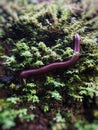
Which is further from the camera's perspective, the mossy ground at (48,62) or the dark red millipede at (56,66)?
the dark red millipede at (56,66)

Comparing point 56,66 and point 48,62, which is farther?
point 48,62

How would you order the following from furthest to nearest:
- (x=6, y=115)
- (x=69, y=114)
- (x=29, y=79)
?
1. (x=29, y=79)
2. (x=69, y=114)
3. (x=6, y=115)

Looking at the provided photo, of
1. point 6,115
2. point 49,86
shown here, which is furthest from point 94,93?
point 6,115

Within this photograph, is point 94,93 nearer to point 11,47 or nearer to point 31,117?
point 31,117

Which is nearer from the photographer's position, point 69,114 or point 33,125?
point 33,125

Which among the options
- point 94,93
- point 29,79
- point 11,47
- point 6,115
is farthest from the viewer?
point 11,47

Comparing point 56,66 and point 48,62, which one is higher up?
point 48,62

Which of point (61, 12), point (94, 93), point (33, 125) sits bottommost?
point (33, 125)

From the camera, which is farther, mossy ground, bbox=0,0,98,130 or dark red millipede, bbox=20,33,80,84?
dark red millipede, bbox=20,33,80,84
